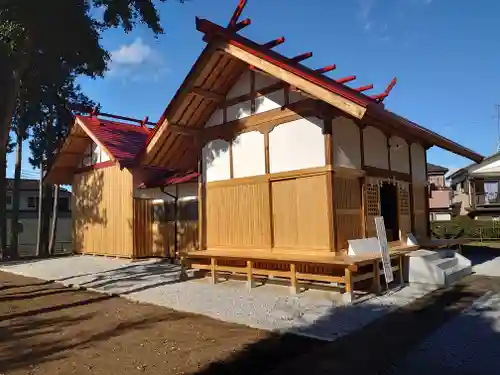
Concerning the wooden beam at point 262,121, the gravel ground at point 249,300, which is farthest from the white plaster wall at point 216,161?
the gravel ground at point 249,300

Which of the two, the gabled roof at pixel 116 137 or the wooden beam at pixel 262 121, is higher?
the gabled roof at pixel 116 137

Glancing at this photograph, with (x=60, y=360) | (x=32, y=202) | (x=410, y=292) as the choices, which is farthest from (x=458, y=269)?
(x=32, y=202)

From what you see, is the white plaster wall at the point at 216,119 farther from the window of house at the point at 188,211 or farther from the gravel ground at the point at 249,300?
Result: the gravel ground at the point at 249,300

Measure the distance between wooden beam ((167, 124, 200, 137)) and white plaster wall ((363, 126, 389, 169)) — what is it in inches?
176

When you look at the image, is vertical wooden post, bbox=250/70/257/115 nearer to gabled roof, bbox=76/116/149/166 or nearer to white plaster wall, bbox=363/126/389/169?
white plaster wall, bbox=363/126/389/169

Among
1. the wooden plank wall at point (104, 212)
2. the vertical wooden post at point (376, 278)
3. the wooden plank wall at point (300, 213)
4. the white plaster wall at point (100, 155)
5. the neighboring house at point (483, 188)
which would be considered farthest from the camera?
the neighboring house at point (483, 188)

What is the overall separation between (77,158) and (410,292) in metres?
15.0

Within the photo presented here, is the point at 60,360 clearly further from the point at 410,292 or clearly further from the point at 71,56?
the point at 71,56

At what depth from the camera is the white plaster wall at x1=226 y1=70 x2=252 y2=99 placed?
409 inches

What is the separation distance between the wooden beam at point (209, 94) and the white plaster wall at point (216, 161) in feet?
3.46

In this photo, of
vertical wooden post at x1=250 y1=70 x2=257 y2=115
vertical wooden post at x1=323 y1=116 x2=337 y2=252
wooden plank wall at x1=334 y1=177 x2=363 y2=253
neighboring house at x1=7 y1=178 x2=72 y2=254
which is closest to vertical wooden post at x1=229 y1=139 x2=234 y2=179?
vertical wooden post at x1=250 y1=70 x2=257 y2=115

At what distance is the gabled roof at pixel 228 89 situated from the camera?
785 cm

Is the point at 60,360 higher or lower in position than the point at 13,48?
lower

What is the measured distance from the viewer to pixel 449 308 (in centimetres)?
706
